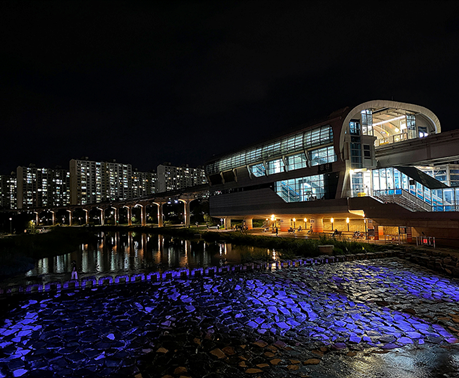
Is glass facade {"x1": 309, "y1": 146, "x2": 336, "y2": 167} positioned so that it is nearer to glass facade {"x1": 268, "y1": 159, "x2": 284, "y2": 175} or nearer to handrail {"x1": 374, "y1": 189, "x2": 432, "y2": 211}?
glass facade {"x1": 268, "y1": 159, "x2": 284, "y2": 175}

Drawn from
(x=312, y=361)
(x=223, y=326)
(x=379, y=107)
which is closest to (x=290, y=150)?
(x=379, y=107)

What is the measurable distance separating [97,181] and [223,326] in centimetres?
18519

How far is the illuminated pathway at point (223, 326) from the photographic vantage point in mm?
8070

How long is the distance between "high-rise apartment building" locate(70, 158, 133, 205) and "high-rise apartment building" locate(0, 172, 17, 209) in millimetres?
48611

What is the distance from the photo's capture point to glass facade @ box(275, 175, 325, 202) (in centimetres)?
3744

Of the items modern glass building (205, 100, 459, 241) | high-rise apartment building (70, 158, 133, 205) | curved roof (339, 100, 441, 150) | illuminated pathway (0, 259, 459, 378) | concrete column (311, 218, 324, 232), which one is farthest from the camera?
high-rise apartment building (70, 158, 133, 205)

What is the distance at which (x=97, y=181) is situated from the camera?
17925 cm

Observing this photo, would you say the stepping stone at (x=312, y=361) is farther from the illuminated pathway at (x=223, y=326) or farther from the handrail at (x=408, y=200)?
the handrail at (x=408, y=200)

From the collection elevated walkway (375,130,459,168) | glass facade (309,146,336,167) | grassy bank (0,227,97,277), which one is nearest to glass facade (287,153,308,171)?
glass facade (309,146,336,167)

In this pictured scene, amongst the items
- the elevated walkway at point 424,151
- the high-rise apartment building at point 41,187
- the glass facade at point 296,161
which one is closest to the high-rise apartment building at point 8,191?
the high-rise apartment building at point 41,187

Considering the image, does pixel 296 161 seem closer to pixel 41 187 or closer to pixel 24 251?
pixel 24 251

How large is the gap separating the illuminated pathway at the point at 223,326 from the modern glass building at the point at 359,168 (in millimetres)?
15244

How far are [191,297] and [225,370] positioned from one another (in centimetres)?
616

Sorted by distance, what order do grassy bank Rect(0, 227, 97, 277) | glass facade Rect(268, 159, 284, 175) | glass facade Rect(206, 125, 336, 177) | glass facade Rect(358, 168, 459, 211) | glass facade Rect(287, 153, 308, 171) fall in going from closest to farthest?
grassy bank Rect(0, 227, 97, 277) < glass facade Rect(358, 168, 459, 211) < glass facade Rect(206, 125, 336, 177) < glass facade Rect(287, 153, 308, 171) < glass facade Rect(268, 159, 284, 175)
